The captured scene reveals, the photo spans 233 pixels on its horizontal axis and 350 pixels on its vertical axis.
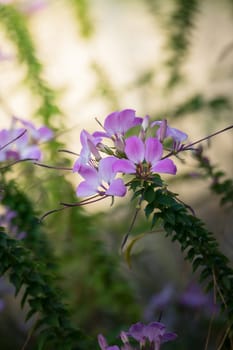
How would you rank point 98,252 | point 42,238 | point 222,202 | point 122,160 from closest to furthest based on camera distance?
point 122,160, point 222,202, point 42,238, point 98,252

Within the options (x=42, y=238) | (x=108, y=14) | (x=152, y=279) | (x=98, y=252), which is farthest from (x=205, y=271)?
(x=108, y=14)

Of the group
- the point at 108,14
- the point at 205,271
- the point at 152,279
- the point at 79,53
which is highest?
the point at 108,14

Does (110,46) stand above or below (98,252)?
Result: above

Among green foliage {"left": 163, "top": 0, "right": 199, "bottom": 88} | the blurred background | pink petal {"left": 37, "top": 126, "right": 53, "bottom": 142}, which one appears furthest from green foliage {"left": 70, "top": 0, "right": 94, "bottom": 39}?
pink petal {"left": 37, "top": 126, "right": 53, "bottom": 142}

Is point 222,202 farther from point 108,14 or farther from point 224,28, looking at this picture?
point 108,14

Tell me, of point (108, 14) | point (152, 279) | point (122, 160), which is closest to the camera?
point (122, 160)

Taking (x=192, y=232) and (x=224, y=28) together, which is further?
(x=224, y=28)

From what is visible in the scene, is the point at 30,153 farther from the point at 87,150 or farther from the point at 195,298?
the point at 195,298

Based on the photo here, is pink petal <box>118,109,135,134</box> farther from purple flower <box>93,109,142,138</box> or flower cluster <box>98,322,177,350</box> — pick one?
flower cluster <box>98,322,177,350</box>
